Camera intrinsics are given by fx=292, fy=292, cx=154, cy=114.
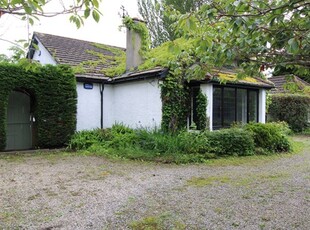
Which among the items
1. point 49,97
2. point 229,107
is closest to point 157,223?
point 49,97

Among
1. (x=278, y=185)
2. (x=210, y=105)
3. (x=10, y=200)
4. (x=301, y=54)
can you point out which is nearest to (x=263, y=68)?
(x=301, y=54)

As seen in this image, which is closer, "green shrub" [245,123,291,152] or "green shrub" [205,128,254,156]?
"green shrub" [205,128,254,156]

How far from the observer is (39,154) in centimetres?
1057

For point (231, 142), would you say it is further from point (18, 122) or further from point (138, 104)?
point (18, 122)

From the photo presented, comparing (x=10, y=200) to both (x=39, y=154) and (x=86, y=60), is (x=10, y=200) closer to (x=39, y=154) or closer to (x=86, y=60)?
(x=39, y=154)

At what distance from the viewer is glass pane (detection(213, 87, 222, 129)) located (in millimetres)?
12211

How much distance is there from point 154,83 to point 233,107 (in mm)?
3781

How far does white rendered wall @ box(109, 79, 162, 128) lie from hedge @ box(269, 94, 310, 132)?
10.9m

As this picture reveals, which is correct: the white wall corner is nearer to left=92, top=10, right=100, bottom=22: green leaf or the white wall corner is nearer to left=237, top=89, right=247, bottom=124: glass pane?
left=237, top=89, right=247, bottom=124: glass pane

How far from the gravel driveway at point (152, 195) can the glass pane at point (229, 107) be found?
3.92m

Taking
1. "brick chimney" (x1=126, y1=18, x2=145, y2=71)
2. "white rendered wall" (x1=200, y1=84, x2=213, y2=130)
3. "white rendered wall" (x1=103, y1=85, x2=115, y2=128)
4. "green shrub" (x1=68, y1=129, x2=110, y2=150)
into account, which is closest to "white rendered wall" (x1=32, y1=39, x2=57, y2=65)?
"white rendered wall" (x1=103, y1=85, x2=115, y2=128)

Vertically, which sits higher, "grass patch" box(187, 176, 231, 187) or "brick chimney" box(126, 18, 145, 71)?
"brick chimney" box(126, 18, 145, 71)

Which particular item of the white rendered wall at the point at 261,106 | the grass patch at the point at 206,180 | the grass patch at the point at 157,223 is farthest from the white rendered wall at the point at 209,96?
the grass patch at the point at 157,223

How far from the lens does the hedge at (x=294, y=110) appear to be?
18906mm
